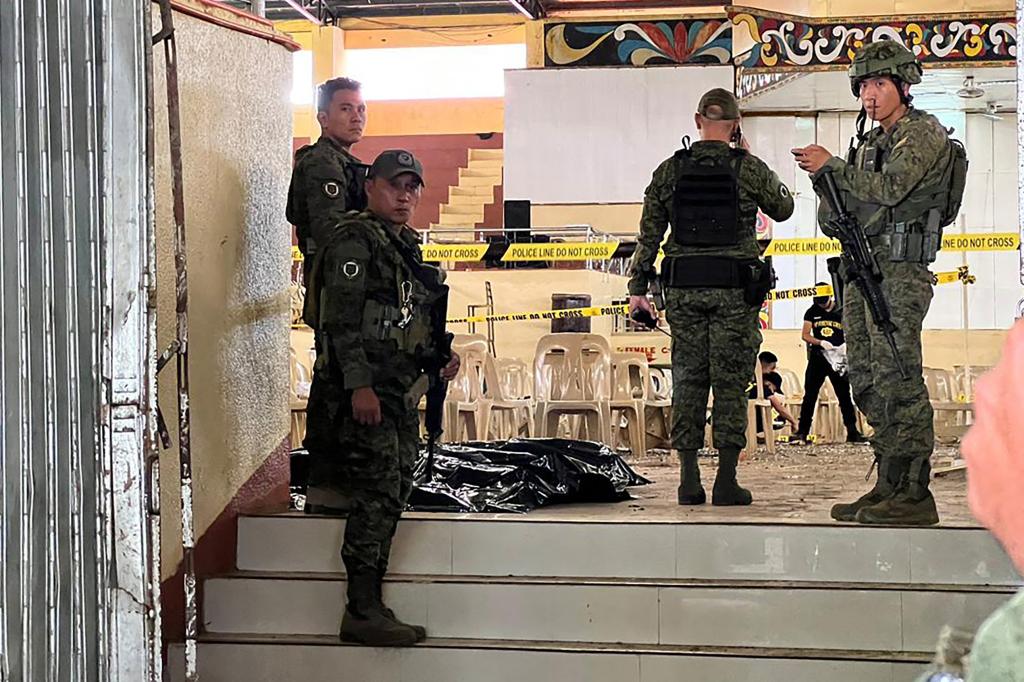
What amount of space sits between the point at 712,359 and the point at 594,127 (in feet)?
37.6

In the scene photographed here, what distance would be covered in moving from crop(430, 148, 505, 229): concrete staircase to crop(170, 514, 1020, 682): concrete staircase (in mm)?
14965

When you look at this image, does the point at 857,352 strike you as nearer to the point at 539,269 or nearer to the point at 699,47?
the point at 539,269

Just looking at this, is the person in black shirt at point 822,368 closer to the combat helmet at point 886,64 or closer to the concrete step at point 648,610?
the combat helmet at point 886,64

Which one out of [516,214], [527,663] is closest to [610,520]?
[527,663]

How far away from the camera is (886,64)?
4703 millimetres

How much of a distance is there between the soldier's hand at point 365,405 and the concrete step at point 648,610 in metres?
0.62

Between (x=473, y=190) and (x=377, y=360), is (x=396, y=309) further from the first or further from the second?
(x=473, y=190)

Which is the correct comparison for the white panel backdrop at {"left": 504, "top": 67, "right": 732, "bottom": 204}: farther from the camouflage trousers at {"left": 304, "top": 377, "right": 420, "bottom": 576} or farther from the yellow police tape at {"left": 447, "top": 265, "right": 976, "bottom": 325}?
the camouflage trousers at {"left": 304, "top": 377, "right": 420, "bottom": 576}

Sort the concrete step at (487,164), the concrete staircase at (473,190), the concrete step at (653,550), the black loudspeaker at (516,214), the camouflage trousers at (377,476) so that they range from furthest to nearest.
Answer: the concrete step at (487,164)
the concrete staircase at (473,190)
the black loudspeaker at (516,214)
the concrete step at (653,550)
the camouflage trousers at (377,476)

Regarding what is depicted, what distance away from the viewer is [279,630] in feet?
15.1

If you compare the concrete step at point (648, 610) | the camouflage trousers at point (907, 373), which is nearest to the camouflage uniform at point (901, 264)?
the camouflage trousers at point (907, 373)

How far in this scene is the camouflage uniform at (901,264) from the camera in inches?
184

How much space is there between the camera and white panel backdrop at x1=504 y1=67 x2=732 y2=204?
16281 mm

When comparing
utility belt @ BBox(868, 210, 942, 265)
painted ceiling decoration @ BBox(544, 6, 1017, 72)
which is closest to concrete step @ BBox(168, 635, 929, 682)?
utility belt @ BBox(868, 210, 942, 265)
